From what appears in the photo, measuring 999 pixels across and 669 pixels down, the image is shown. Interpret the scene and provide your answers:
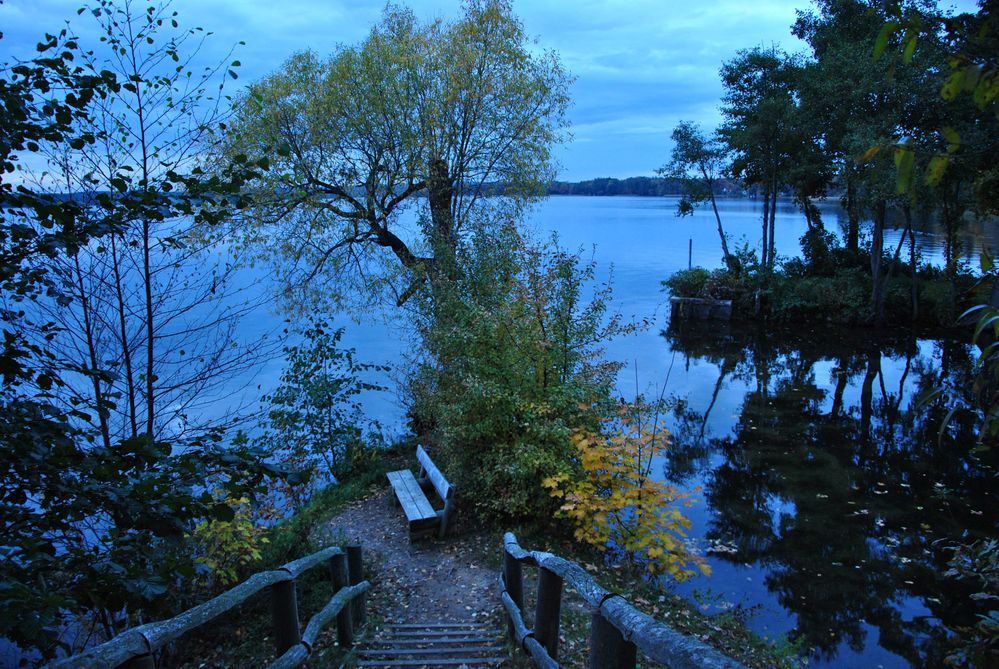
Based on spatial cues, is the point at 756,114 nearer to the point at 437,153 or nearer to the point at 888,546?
the point at 437,153

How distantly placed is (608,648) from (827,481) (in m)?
9.95

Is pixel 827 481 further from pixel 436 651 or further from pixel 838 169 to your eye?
pixel 838 169

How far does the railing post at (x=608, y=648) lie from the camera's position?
2426 mm

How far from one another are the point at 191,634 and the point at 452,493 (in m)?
3.15

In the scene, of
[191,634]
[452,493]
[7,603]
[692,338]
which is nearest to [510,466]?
[452,493]

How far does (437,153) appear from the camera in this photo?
Answer: 47.0 ft

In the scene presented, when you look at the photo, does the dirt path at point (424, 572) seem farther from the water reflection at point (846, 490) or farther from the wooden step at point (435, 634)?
the water reflection at point (846, 490)

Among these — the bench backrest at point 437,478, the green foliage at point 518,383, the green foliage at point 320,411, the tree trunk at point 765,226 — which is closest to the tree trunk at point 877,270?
the tree trunk at point 765,226

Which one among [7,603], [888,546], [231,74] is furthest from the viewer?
[888,546]

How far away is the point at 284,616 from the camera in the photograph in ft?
12.3

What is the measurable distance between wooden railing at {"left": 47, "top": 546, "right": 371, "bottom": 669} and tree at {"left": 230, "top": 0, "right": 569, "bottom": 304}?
745 cm

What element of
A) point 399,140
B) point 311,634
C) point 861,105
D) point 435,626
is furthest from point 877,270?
point 311,634

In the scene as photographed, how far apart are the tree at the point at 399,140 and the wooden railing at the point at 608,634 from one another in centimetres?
908

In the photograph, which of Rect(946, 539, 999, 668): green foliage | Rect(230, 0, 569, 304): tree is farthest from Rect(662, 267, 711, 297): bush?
Rect(946, 539, 999, 668): green foliage
